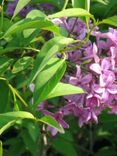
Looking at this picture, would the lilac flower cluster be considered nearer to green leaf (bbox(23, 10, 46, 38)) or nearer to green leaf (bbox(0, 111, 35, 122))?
green leaf (bbox(23, 10, 46, 38))

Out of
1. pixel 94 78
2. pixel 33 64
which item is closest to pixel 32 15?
pixel 33 64

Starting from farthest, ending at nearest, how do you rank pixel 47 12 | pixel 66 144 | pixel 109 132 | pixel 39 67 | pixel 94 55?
pixel 109 132 < pixel 66 144 < pixel 47 12 < pixel 94 55 < pixel 39 67

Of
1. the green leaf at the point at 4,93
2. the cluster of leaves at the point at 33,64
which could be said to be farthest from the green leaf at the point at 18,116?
the green leaf at the point at 4,93

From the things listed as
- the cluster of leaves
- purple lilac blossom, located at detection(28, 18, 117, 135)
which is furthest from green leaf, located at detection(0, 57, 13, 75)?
purple lilac blossom, located at detection(28, 18, 117, 135)

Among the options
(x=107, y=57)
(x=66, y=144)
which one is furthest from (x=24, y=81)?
(x=66, y=144)

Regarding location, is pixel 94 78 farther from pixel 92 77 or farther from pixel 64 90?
pixel 64 90

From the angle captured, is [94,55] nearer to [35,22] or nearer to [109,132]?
[35,22]
